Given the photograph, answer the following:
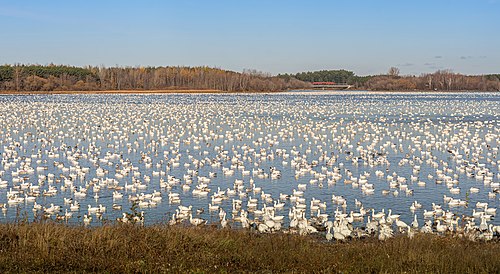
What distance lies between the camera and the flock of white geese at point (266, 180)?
16.4 metres

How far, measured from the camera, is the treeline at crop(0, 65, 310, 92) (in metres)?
157

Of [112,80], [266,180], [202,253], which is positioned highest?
[112,80]

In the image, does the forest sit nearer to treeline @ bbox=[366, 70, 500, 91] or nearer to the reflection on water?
treeline @ bbox=[366, 70, 500, 91]

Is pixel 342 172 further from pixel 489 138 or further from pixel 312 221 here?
pixel 489 138

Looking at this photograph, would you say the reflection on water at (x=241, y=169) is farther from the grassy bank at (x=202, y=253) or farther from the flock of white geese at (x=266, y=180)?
the grassy bank at (x=202, y=253)

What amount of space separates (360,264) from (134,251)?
356 cm

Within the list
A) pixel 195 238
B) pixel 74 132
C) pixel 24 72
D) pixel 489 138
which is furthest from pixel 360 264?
pixel 24 72

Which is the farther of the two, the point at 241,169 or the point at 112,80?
the point at 112,80

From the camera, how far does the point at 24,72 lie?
168 m

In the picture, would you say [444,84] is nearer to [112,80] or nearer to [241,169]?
[112,80]

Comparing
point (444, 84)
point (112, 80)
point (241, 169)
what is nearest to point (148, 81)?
point (112, 80)

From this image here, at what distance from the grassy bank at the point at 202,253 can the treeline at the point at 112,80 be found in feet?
497

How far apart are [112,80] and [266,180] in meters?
154

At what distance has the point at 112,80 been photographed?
172 m
